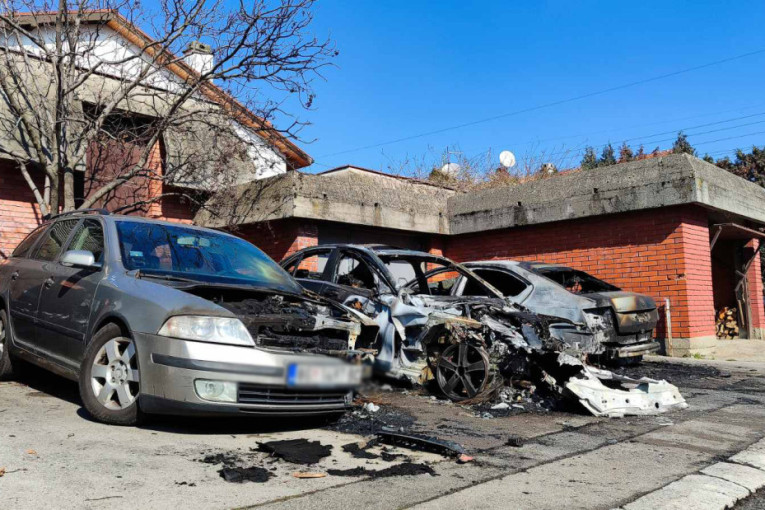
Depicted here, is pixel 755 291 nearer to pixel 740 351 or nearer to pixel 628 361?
pixel 740 351

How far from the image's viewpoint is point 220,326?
354cm

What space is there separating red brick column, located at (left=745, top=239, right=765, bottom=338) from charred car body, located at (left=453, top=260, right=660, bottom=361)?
23.2ft

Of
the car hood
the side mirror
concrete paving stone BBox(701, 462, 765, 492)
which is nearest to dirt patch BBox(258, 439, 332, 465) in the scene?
the side mirror

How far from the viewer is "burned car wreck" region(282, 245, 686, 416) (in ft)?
19.1

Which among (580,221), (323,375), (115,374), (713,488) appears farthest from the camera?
(580,221)

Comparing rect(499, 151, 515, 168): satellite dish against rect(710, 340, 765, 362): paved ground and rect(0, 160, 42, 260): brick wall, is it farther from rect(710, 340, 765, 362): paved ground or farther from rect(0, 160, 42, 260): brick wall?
rect(0, 160, 42, 260): brick wall

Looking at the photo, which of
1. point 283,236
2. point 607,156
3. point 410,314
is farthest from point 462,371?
point 607,156

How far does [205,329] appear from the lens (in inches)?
142

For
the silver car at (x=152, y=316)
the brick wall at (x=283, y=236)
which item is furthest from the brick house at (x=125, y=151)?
the silver car at (x=152, y=316)

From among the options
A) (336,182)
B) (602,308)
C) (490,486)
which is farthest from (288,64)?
(490,486)

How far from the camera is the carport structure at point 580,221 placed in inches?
404

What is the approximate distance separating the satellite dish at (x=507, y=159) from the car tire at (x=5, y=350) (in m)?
15.3

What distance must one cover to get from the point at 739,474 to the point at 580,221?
8.11 metres

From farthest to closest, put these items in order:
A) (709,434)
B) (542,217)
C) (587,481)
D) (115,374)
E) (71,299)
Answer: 1. (542,217)
2. (71,299)
3. (709,434)
4. (115,374)
5. (587,481)
